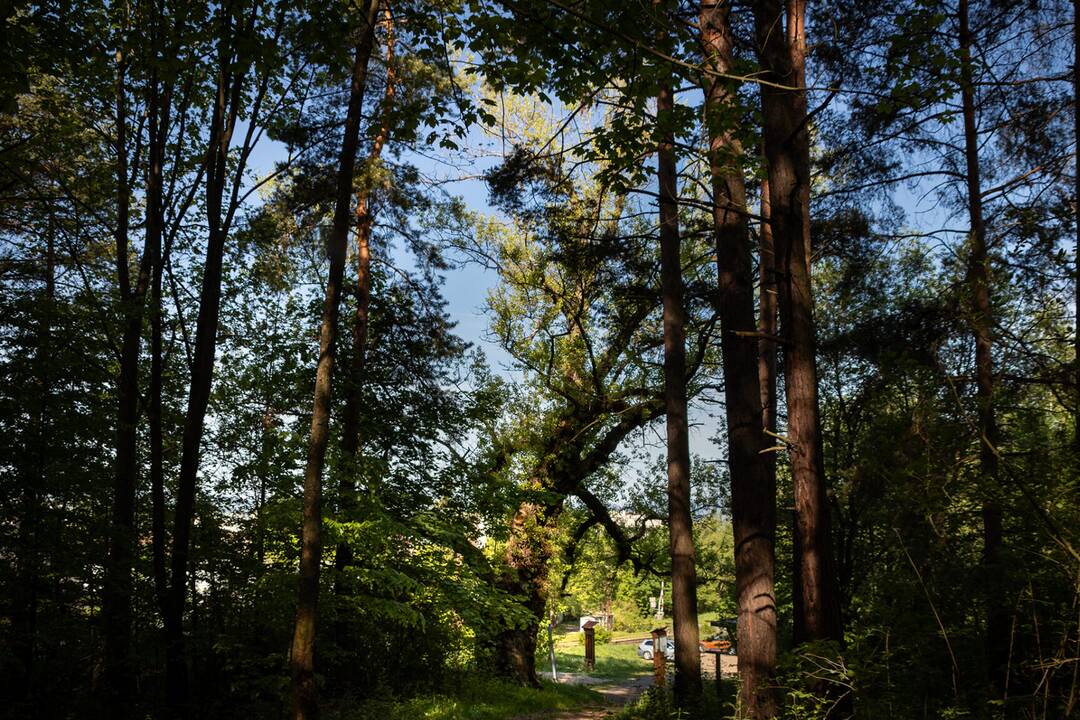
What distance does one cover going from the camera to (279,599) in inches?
408

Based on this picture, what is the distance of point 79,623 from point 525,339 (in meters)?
11.2

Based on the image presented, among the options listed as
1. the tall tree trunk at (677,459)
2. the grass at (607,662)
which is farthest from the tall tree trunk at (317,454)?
the grass at (607,662)

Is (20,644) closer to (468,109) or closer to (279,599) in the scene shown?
(279,599)

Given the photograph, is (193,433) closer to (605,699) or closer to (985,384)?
(985,384)

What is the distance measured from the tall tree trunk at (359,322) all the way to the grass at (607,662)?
1629 cm

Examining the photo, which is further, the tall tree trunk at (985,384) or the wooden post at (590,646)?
the wooden post at (590,646)

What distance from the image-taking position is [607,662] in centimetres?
3575

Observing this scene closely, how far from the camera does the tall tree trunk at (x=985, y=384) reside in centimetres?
618

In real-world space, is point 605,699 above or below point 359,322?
below

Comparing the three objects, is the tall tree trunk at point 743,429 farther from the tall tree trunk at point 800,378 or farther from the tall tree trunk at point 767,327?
the tall tree trunk at point 767,327

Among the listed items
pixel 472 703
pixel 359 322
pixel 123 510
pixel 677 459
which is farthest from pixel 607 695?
pixel 123 510

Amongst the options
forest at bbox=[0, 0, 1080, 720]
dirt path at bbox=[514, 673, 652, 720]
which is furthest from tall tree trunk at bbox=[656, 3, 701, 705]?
dirt path at bbox=[514, 673, 652, 720]

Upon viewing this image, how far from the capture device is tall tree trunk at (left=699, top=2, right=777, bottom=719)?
644cm

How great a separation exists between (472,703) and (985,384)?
35.4 ft
